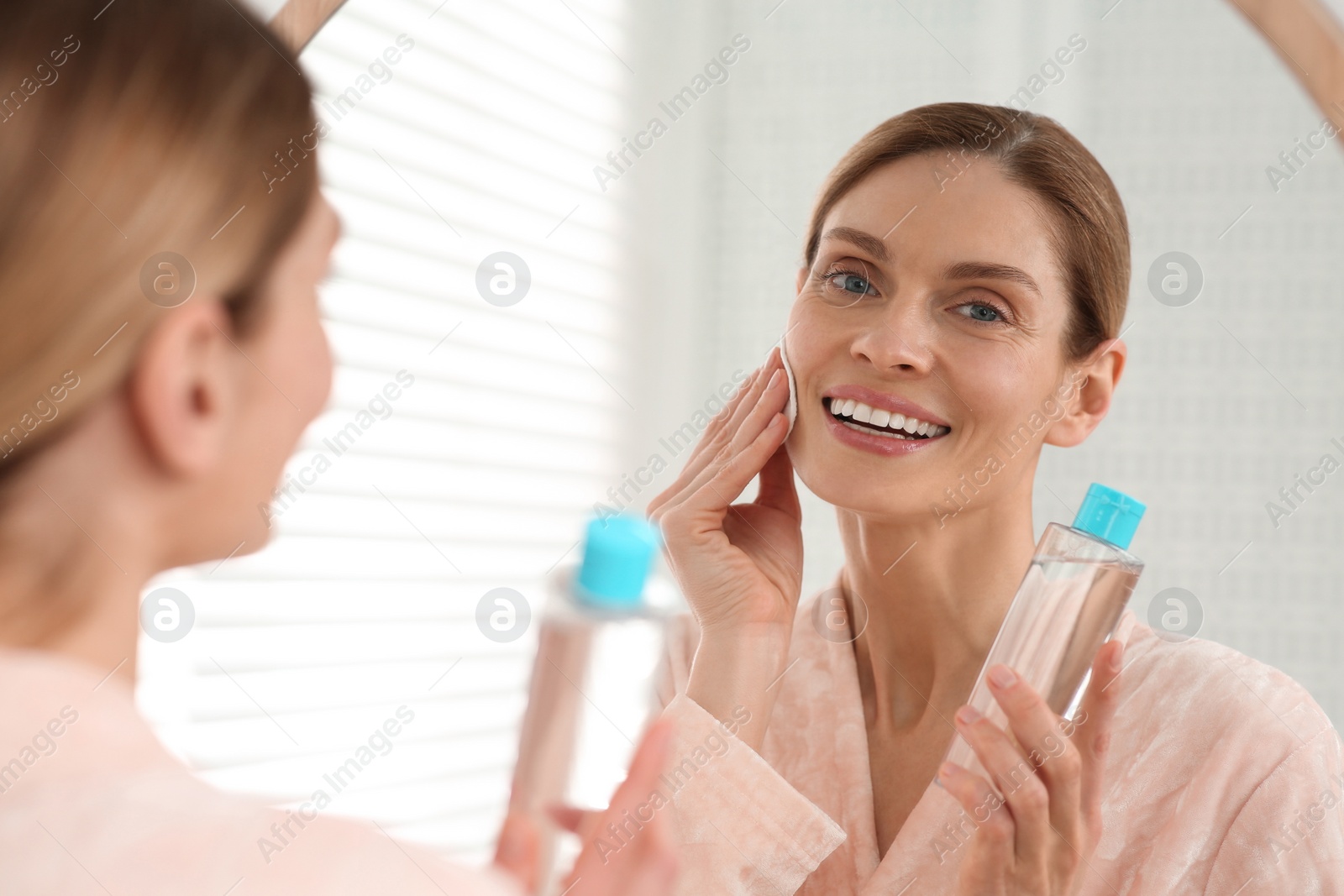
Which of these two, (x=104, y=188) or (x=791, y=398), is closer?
(x=104, y=188)

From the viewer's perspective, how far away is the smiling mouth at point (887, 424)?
857 mm

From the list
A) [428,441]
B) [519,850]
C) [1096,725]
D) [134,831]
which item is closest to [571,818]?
[519,850]

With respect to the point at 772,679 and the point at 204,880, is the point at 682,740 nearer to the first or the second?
the point at 772,679

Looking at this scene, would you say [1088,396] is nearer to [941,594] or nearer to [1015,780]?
[941,594]

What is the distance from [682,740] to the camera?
2.44 ft

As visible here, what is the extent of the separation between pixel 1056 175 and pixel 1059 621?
14.9 inches

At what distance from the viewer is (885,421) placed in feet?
2.82

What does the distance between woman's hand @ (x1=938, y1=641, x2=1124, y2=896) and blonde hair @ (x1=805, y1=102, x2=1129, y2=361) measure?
1.07ft

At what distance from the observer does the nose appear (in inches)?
32.8

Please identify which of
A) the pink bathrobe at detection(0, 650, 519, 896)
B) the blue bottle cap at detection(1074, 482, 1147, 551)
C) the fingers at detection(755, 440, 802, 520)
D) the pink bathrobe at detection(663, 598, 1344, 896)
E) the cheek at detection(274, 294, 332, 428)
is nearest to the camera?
the pink bathrobe at detection(0, 650, 519, 896)

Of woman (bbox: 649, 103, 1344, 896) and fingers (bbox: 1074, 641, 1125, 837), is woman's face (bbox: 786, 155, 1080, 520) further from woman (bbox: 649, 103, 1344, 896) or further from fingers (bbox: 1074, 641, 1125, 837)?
fingers (bbox: 1074, 641, 1125, 837)

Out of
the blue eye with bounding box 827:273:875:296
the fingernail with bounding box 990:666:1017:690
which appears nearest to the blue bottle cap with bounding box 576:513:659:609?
the fingernail with bounding box 990:666:1017:690

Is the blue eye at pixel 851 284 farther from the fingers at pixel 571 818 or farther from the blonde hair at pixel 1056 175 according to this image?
the fingers at pixel 571 818

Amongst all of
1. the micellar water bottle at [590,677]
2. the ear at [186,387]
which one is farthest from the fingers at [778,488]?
the ear at [186,387]
